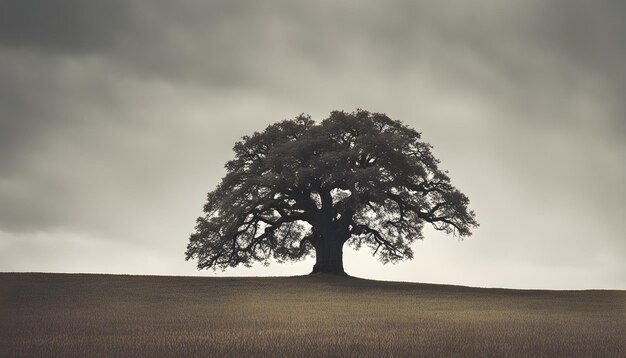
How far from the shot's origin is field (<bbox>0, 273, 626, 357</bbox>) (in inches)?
563

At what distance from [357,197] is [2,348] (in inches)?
1166

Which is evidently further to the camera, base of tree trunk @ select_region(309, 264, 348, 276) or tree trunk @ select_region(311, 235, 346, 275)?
tree trunk @ select_region(311, 235, 346, 275)

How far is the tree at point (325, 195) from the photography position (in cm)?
4462

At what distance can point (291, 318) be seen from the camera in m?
23.0

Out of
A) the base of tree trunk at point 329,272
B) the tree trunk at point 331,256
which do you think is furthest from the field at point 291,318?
the tree trunk at point 331,256

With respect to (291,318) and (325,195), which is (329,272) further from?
(291,318)

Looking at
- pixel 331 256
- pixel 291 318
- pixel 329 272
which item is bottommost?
pixel 291 318

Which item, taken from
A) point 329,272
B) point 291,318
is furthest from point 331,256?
point 291,318

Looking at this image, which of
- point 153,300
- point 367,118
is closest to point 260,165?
point 367,118

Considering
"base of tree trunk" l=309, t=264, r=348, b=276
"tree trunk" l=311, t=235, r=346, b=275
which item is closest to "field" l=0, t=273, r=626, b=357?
"base of tree trunk" l=309, t=264, r=348, b=276

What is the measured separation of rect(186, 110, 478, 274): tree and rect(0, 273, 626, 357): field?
3.49m

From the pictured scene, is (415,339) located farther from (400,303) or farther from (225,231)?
(225,231)

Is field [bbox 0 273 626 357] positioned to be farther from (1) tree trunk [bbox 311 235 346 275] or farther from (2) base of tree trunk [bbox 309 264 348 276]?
(1) tree trunk [bbox 311 235 346 275]

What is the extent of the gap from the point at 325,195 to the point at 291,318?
24.7 metres
